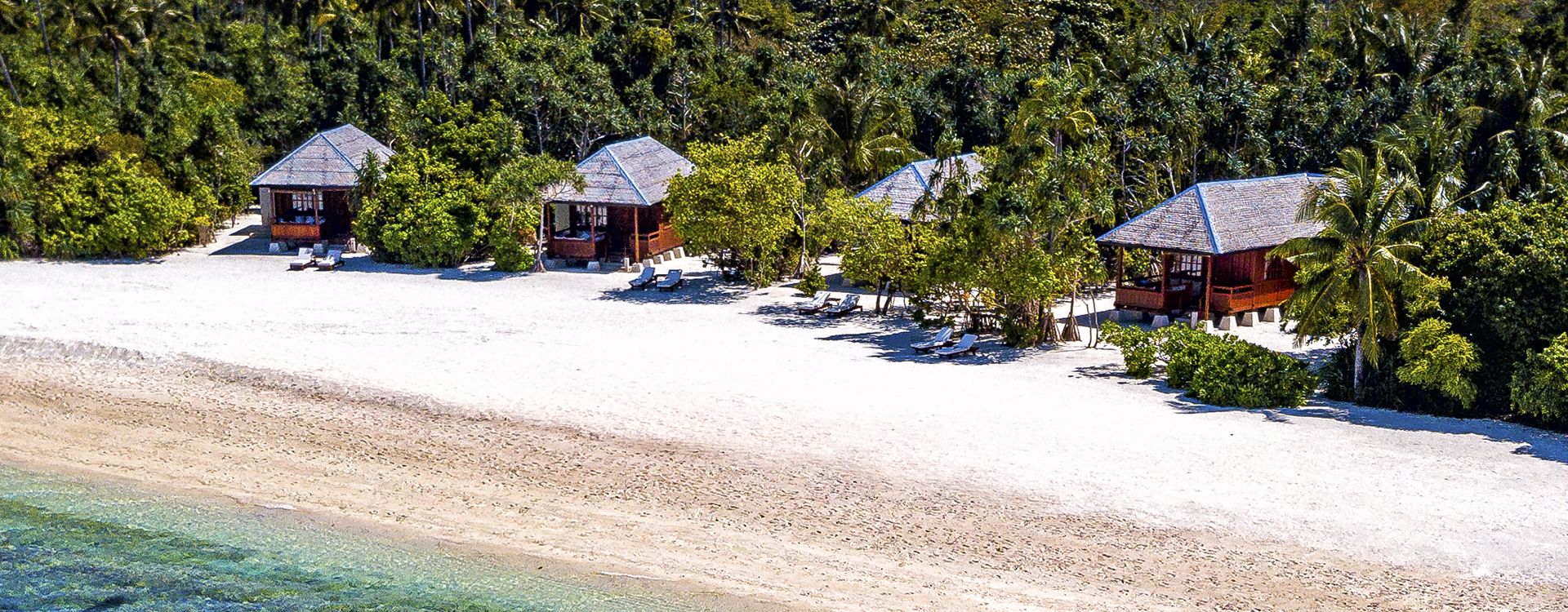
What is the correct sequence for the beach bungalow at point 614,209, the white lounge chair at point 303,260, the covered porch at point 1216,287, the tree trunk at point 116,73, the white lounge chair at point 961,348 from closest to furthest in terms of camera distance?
the white lounge chair at point 961,348 → the covered porch at point 1216,287 → the beach bungalow at point 614,209 → the white lounge chair at point 303,260 → the tree trunk at point 116,73

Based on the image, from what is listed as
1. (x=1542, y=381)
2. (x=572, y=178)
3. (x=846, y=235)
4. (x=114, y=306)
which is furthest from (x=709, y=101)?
(x=1542, y=381)

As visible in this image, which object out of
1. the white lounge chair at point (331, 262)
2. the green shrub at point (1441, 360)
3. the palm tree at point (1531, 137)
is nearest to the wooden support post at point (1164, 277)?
the palm tree at point (1531, 137)

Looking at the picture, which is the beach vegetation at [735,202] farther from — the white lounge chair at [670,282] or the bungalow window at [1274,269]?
the bungalow window at [1274,269]

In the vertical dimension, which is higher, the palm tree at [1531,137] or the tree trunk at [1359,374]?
the palm tree at [1531,137]

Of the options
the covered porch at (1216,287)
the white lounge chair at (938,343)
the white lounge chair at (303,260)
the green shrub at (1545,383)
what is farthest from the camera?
the white lounge chair at (303,260)

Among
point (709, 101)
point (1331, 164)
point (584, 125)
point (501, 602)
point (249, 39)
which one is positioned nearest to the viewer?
point (501, 602)

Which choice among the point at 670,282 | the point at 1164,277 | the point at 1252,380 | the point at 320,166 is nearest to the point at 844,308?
the point at 670,282

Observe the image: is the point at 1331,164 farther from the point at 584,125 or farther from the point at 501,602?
the point at 501,602

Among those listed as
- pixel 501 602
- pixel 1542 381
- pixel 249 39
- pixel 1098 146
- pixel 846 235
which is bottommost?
pixel 501 602
